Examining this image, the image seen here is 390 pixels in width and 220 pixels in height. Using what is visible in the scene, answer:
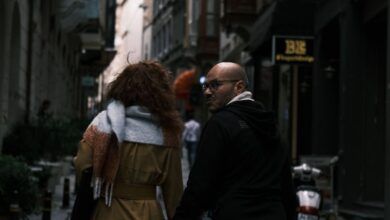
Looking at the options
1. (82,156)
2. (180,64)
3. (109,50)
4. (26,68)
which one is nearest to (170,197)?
(82,156)

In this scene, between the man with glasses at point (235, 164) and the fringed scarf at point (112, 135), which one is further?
the fringed scarf at point (112, 135)

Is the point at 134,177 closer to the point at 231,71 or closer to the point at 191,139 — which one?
the point at 231,71

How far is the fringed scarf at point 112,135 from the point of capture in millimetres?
4715

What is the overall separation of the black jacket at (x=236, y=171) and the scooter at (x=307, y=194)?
5058mm

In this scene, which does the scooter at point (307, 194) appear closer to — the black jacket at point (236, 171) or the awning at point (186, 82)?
the black jacket at point (236, 171)

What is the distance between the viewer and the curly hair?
15.9 feet

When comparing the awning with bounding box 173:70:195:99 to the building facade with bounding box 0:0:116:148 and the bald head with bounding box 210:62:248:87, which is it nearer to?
the building facade with bounding box 0:0:116:148

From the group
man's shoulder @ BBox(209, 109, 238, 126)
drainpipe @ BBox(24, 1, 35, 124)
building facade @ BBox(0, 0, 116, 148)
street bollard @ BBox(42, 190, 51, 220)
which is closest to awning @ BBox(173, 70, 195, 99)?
building facade @ BBox(0, 0, 116, 148)

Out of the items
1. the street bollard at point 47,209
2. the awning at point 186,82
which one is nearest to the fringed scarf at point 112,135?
the street bollard at point 47,209

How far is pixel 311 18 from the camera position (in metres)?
19.9

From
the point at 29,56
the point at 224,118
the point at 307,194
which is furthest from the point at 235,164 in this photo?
the point at 29,56

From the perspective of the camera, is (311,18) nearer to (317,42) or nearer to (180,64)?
(317,42)

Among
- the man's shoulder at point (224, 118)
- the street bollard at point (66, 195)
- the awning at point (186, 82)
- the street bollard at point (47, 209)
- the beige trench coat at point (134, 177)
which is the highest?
the awning at point (186, 82)

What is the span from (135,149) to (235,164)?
703 millimetres
